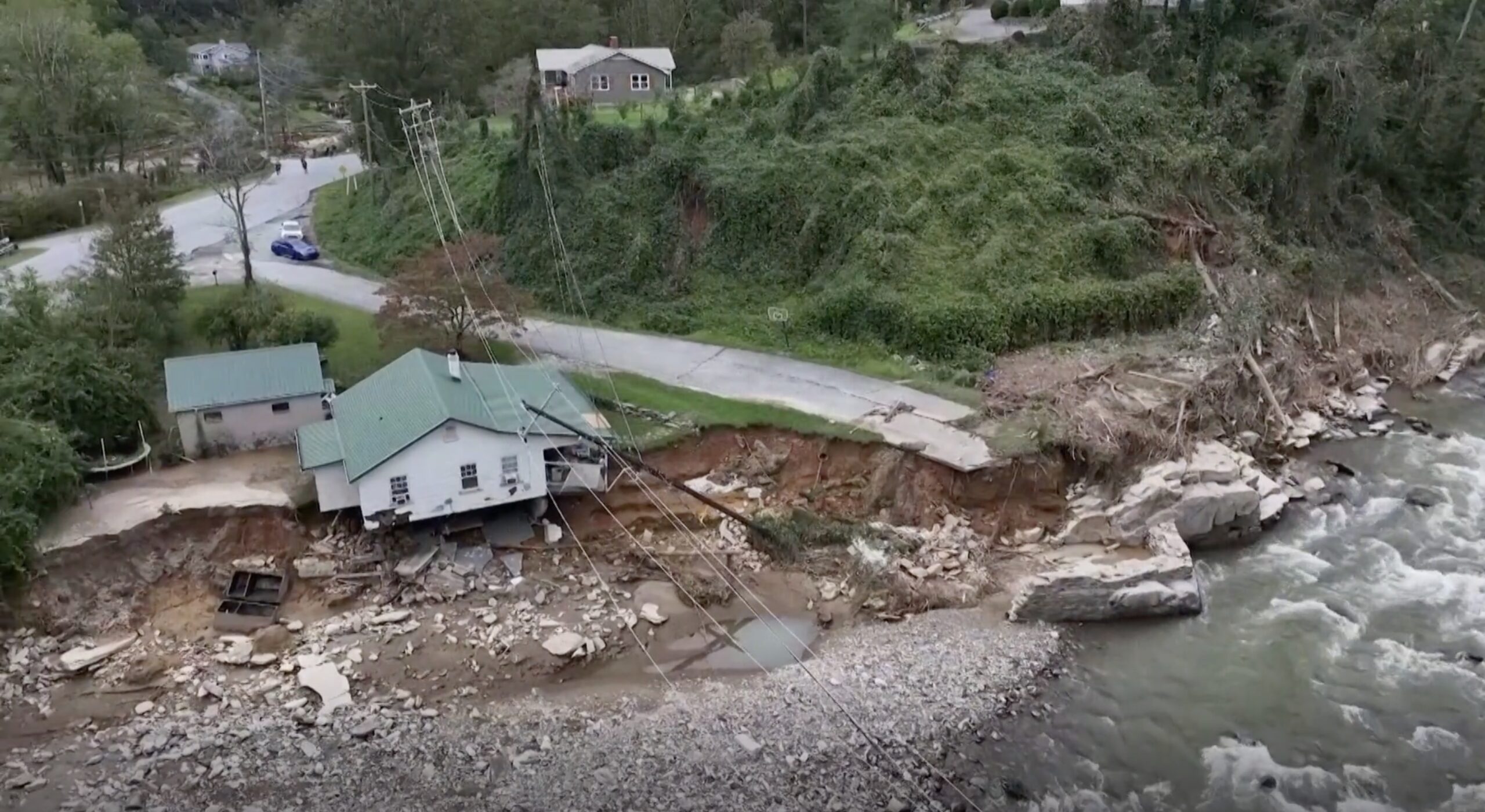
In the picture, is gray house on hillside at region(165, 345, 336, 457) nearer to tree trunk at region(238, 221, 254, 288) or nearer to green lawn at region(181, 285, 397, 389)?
green lawn at region(181, 285, 397, 389)

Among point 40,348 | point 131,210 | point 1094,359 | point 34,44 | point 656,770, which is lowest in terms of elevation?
point 656,770

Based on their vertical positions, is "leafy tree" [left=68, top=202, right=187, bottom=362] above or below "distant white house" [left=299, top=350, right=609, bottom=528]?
above

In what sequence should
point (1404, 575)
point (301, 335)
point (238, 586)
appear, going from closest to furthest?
point (238, 586) < point (1404, 575) < point (301, 335)

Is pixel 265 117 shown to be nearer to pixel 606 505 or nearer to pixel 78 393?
pixel 78 393

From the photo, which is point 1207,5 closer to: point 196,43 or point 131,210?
point 131,210

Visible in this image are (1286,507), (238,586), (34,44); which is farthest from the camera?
(34,44)

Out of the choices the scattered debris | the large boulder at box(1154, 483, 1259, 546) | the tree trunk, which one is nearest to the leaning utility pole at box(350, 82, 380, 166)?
the tree trunk

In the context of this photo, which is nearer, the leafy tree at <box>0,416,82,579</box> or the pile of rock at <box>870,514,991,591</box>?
the leafy tree at <box>0,416,82,579</box>

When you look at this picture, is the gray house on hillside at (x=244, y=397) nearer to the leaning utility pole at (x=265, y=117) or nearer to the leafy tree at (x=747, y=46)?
the leafy tree at (x=747, y=46)

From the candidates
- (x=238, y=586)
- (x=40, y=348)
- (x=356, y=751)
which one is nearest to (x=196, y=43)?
(x=40, y=348)
